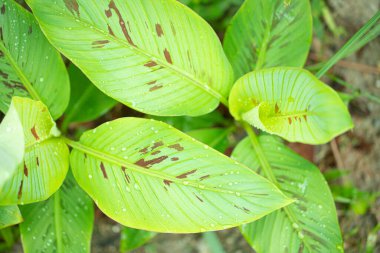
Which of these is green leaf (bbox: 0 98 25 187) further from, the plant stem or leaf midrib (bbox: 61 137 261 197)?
the plant stem

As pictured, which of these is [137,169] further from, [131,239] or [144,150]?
[131,239]

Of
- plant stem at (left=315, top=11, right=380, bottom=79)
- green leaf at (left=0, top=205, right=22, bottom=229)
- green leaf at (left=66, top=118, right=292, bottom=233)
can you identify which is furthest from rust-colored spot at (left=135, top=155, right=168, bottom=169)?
plant stem at (left=315, top=11, right=380, bottom=79)

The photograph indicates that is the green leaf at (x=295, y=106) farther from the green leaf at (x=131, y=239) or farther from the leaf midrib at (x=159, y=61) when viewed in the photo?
the green leaf at (x=131, y=239)

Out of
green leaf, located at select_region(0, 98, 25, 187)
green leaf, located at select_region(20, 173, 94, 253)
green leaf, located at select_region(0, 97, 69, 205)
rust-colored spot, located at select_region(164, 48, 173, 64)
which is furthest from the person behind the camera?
green leaf, located at select_region(20, 173, 94, 253)

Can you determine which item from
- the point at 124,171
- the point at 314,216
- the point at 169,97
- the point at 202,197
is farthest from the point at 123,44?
the point at 314,216

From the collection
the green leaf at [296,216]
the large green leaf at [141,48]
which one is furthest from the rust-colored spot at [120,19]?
the green leaf at [296,216]

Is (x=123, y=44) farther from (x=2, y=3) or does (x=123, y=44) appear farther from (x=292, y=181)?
(x=292, y=181)
